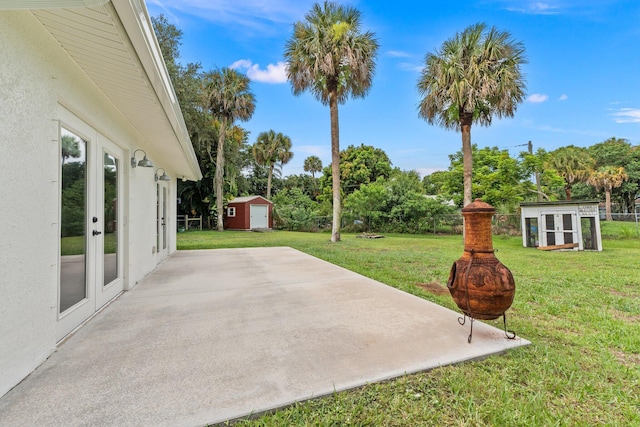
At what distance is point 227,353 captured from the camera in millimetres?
2291

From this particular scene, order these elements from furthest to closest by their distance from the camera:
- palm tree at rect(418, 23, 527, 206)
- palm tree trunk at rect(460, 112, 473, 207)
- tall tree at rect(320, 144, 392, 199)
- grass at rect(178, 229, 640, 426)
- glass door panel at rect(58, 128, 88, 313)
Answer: tall tree at rect(320, 144, 392, 199)
palm tree trunk at rect(460, 112, 473, 207)
palm tree at rect(418, 23, 527, 206)
glass door panel at rect(58, 128, 88, 313)
grass at rect(178, 229, 640, 426)

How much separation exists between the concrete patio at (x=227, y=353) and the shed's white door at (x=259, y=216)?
1773 cm

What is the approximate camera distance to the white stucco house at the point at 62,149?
176 cm

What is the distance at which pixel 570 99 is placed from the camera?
51.4 ft

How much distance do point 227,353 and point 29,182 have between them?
1854mm

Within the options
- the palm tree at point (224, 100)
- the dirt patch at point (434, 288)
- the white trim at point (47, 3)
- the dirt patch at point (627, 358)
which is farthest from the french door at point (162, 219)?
the palm tree at point (224, 100)

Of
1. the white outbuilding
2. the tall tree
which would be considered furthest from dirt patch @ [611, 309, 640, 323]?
the tall tree

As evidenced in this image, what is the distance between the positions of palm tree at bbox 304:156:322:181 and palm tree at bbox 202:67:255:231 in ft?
59.2

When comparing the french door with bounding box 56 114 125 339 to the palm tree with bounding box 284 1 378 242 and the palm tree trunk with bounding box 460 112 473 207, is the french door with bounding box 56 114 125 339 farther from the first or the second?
the palm tree trunk with bounding box 460 112 473 207

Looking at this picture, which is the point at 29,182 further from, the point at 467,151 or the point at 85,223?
the point at 467,151

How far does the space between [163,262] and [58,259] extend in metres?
4.77

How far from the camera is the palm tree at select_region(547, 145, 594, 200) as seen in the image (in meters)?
21.7

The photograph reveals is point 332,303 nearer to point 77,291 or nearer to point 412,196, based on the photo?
point 77,291

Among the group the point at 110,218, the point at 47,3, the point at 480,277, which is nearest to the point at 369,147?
the point at 110,218
